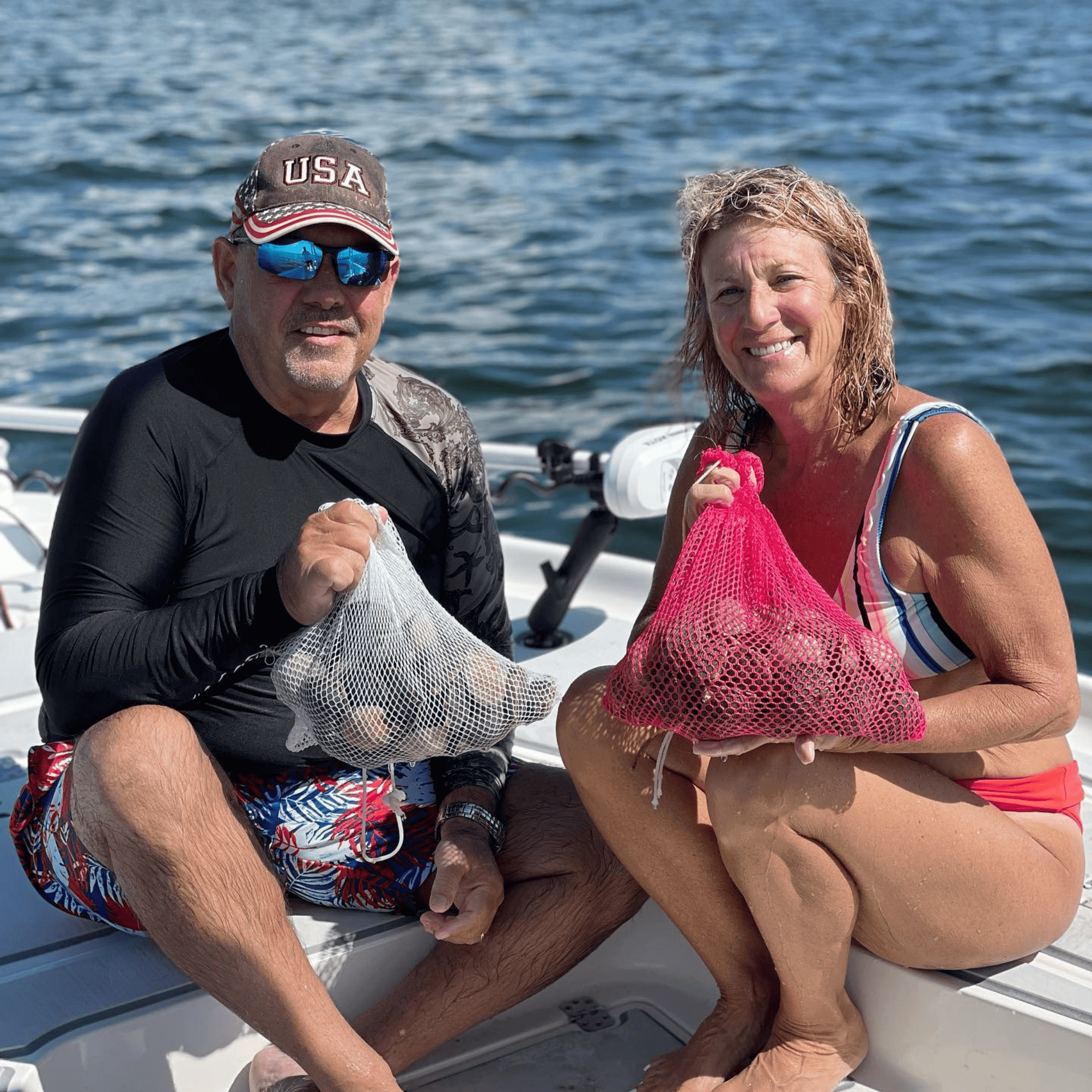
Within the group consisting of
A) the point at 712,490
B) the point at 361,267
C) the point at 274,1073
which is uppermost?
the point at 361,267

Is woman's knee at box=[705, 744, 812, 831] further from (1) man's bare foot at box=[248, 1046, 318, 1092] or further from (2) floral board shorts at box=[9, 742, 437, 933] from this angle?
(1) man's bare foot at box=[248, 1046, 318, 1092]

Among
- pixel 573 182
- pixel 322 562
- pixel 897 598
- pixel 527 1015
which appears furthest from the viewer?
pixel 573 182

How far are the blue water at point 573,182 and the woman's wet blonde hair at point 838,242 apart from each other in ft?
1.48

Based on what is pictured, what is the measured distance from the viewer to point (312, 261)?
2215 mm

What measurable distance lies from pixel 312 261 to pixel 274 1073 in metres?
1.31

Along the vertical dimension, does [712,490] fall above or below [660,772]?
above

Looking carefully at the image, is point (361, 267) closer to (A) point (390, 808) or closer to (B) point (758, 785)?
(A) point (390, 808)

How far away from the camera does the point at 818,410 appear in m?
2.18

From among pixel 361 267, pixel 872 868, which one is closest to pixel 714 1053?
pixel 872 868

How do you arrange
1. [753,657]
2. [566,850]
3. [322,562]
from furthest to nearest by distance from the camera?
[566,850], [322,562], [753,657]

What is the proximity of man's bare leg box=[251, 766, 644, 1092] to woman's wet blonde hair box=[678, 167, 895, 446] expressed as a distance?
85 cm

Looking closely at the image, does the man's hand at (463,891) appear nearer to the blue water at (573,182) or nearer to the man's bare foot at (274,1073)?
the man's bare foot at (274,1073)

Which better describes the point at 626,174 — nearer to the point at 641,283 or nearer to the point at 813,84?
the point at 641,283

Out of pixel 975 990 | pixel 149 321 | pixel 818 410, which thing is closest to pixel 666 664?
pixel 818 410
